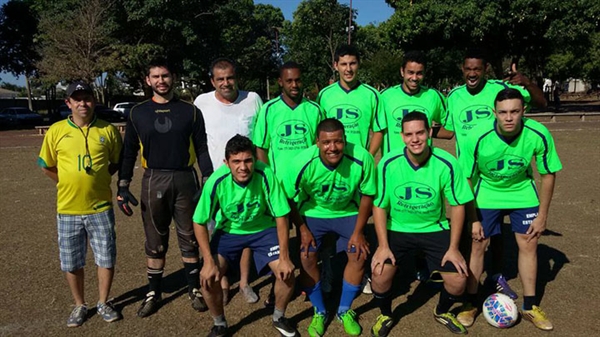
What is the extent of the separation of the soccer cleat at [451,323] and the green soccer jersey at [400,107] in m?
1.78

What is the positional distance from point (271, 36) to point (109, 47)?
4801 centimetres

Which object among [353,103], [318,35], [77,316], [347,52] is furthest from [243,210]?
[318,35]

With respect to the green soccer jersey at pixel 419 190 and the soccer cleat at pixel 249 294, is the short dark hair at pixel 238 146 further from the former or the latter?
the soccer cleat at pixel 249 294

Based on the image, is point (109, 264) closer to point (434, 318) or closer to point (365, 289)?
point (365, 289)

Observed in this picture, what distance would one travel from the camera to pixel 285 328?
405 centimetres

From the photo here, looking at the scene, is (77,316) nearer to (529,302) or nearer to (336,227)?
(336,227)

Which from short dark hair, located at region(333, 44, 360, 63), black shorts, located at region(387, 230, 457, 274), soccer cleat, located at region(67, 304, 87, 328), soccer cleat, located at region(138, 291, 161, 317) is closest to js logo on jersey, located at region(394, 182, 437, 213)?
black shorts, located at region(387, 230, 457, 274)

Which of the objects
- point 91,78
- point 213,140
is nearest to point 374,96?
point 213,140

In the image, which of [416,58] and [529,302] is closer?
[529,302]

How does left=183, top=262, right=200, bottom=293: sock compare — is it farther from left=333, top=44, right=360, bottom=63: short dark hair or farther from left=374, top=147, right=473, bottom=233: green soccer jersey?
left=333, top=44, right=360, bottom=63: short dark hair

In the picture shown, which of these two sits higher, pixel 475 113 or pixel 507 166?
pixel 475 113

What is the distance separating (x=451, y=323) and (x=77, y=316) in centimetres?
342

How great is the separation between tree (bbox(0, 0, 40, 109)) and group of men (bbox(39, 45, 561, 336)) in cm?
3796

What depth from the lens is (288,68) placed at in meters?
4.77
